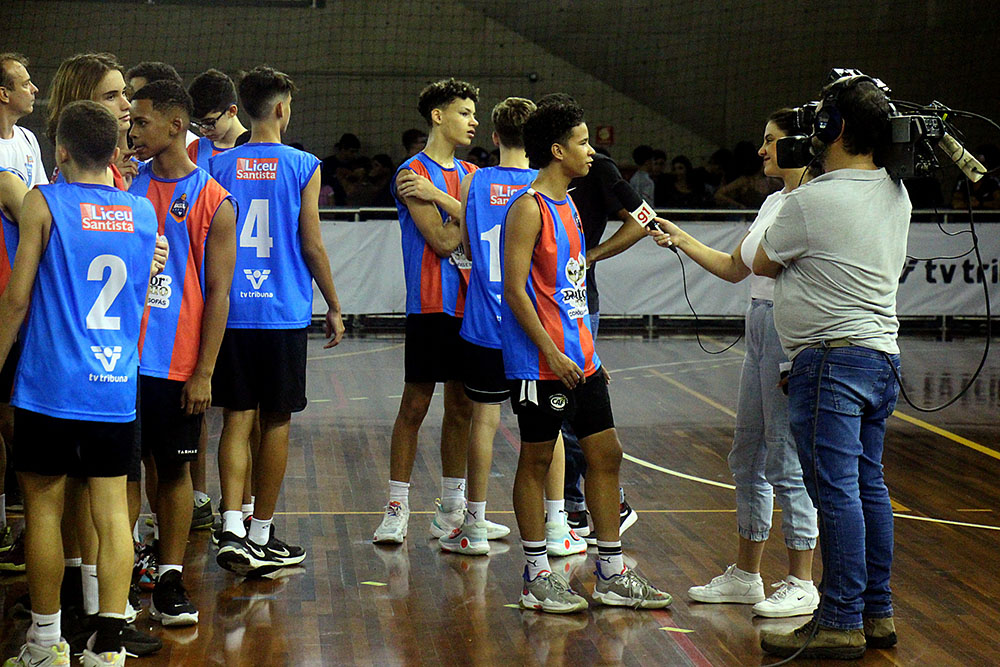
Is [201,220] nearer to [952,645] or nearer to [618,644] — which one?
[618,644]

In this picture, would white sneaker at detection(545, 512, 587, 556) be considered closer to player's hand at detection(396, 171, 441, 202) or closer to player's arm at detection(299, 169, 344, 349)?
player's arm at detection(299, 169, 344, 349)

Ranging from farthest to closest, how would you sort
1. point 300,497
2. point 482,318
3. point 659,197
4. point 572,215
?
point 659,197
point 300,497
point 482,318
point 572,215

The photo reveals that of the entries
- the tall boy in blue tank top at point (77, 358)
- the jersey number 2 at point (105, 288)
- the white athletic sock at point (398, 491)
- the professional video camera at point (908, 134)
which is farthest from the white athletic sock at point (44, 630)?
the professional video camera at point (908, 134)

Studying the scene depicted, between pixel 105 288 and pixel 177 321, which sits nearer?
pixel 105 288

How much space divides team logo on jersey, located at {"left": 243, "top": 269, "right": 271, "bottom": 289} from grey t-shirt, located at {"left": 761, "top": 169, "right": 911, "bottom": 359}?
1.91m

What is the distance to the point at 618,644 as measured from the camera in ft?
12.4

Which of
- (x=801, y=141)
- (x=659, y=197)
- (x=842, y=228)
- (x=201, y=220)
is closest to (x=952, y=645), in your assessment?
(x=842, y=228)

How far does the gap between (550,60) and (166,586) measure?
13.1 metres

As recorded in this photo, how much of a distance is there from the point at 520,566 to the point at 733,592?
2.86ft

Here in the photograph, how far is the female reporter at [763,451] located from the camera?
13.0 feet

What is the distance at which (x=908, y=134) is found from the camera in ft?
11.2

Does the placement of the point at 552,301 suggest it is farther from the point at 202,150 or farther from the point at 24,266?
the point at 202,150

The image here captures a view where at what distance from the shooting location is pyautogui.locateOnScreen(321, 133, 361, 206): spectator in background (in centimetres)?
1331

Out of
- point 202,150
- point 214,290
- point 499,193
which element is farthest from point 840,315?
point 202,150
